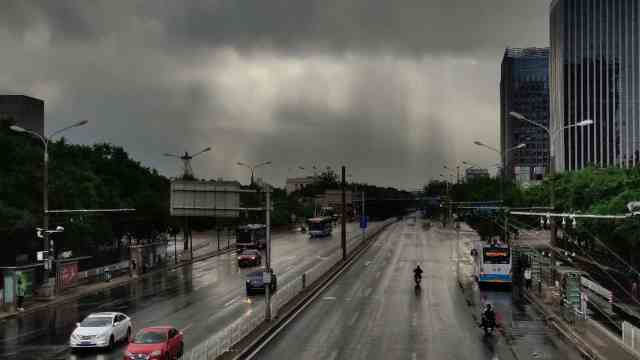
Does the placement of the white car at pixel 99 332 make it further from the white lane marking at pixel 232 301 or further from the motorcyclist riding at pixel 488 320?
the motorcyclist riding at pixel 488 320

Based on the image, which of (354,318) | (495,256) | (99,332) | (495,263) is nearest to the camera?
(99,332)

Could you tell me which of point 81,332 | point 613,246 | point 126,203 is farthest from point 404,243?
point 81,332

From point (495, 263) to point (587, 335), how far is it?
62.3ft

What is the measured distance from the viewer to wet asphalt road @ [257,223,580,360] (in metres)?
29.3

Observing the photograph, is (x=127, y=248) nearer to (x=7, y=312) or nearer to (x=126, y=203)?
(x=126, y=203)

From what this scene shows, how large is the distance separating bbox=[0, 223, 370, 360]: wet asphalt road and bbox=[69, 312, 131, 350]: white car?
0.43 m

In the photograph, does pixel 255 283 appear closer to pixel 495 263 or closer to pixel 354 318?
pixel 354 318

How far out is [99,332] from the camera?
29.9m

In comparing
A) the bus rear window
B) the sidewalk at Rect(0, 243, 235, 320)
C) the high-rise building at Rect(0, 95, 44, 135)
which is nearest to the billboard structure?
the sidewalk at Rect(0, 243, 235, 320)

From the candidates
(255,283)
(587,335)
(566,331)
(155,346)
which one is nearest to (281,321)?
(155,346)

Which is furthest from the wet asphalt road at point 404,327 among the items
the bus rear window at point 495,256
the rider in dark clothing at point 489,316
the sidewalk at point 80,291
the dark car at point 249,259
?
the sidewalk at point 80,291

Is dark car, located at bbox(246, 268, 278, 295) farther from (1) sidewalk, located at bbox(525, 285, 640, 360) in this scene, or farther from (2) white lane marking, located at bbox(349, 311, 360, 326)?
(1) sidewalk, located at bbox(525, 285, 640, 360)

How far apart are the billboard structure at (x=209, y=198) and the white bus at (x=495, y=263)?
2104 cm

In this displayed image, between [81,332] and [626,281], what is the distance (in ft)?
127
